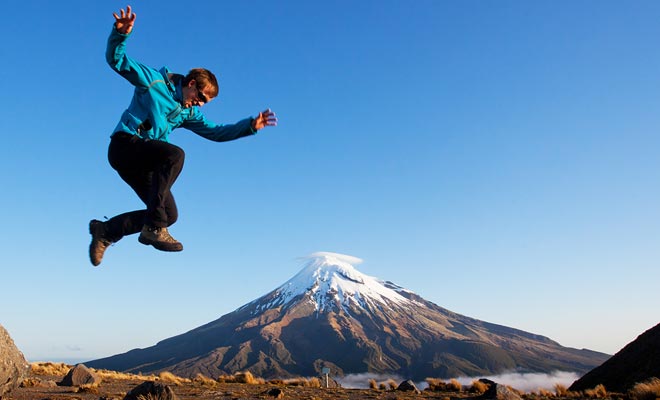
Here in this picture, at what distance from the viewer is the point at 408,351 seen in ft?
592

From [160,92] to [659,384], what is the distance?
43.9 ft

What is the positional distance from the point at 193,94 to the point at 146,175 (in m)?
1.05

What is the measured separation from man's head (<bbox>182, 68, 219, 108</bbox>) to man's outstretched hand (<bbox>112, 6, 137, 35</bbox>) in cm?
87

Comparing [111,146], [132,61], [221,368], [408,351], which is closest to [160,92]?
[132,61]

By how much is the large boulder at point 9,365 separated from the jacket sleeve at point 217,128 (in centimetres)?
654

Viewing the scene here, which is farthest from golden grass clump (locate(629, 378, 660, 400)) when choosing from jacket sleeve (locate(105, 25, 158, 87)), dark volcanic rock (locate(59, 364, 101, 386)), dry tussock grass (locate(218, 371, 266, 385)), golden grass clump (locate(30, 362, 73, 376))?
golden grass clump (locate(30, 362, 73, 376))

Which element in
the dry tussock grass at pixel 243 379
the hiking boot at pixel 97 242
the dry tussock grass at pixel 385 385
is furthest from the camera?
the dry tussock grass at pixel 243 379

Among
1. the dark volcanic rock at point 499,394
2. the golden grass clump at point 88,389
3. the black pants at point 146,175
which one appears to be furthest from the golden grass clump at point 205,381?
the black pants at point 146,175

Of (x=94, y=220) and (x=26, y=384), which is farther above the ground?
(x=94, y=220)

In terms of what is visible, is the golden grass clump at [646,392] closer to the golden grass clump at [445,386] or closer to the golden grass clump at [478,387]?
the golden grass clump at [478,387]

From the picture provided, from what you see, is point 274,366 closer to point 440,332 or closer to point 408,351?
point 408,351

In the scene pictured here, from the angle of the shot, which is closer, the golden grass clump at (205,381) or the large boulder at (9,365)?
the large boulder at (9,365)

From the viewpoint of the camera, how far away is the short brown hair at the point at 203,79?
17.7 feet

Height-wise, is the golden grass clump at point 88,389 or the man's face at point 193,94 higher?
the man's face at point 193,94
